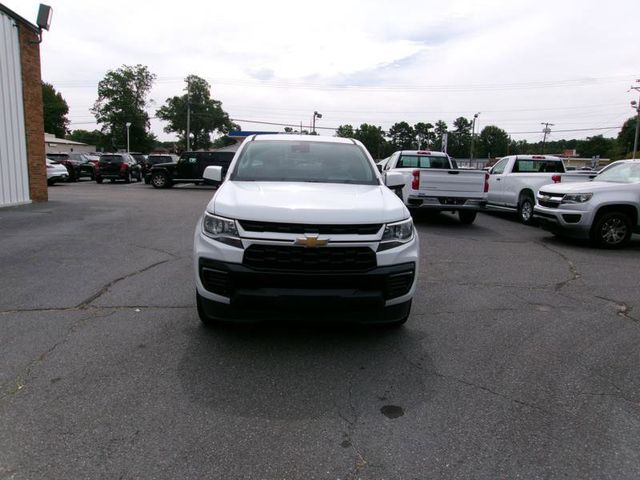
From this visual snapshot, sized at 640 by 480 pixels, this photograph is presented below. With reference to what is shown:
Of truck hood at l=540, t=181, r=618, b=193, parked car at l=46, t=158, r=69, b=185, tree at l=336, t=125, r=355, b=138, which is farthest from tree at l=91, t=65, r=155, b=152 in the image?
truck hood at l=540, t=181, r=618, b=193

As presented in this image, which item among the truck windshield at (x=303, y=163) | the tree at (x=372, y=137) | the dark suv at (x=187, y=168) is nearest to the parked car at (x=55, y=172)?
the dark suv at (x=187, y=168)

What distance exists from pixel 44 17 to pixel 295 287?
1550cm

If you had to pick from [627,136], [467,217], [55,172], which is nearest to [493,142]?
[627,136]

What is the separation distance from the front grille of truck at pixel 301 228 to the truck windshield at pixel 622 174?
8.11 m

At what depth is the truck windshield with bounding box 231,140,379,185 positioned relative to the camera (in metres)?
5.05

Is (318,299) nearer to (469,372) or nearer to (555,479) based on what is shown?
(469,372)

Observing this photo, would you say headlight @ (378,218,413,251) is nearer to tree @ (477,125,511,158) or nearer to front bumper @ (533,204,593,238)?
front bumper @ (533,204,593,238)

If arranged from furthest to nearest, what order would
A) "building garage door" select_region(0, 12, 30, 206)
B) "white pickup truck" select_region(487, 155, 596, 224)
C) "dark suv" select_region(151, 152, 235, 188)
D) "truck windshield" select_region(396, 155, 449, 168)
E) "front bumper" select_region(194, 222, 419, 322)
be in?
"dark suv" select_region(151, 152, 235, 188), "truck windshield" select_region(396, 155, 449, 168), "building garage door" select_region(0, 12, 30, 206), "white pickup truck" select_region(487, 155, 596, 224), "front bumper" select_region(194, 222, 419, 322)

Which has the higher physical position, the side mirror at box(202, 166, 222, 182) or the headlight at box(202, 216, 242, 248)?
the side mirror at box(202, 166, 222, 182)

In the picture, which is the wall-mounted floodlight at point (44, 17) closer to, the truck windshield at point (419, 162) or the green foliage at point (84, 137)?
the truck windshield at point (419, 162)

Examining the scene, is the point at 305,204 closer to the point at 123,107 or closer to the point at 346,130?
the point at 123,107

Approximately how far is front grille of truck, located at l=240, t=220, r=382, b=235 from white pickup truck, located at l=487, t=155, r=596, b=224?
33.4 feet

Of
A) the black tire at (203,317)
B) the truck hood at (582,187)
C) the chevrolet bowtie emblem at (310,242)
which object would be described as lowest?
the black tire at (203,317)

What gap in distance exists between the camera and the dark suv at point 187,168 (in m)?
23.6
